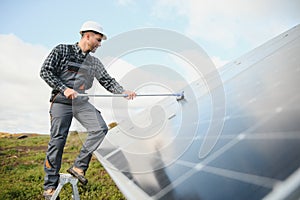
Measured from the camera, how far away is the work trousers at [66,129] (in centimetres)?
330

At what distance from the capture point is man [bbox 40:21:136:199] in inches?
128

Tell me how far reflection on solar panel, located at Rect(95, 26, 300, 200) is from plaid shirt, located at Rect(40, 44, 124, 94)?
704 millimetres

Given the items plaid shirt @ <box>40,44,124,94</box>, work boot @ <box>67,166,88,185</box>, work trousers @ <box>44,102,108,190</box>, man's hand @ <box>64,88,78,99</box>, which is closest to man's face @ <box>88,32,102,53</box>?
plaid shirt @ <box>40,44,124,94</box>

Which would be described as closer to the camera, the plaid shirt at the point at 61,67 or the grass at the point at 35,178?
the plaid shirt at the point at 61,67

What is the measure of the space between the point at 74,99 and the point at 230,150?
1.69m

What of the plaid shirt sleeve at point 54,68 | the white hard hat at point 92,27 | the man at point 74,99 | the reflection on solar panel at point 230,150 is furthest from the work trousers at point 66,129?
the white hard hat at point 92,27

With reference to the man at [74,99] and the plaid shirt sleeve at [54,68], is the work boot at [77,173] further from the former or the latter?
the plaid shirt sleeve at [54,68]

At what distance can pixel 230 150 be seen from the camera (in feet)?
7.84

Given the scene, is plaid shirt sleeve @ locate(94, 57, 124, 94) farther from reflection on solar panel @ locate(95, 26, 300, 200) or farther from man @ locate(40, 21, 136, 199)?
reflection on solar panel @ locate(95, 26, 300, 200)

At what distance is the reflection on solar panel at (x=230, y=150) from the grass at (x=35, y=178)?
810 millimetres

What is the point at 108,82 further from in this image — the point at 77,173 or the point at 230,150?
the point at 230,150

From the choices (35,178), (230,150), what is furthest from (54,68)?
(35,178)

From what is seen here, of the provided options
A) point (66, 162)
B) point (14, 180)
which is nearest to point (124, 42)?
point (14, 180)

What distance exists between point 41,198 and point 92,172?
177cm
